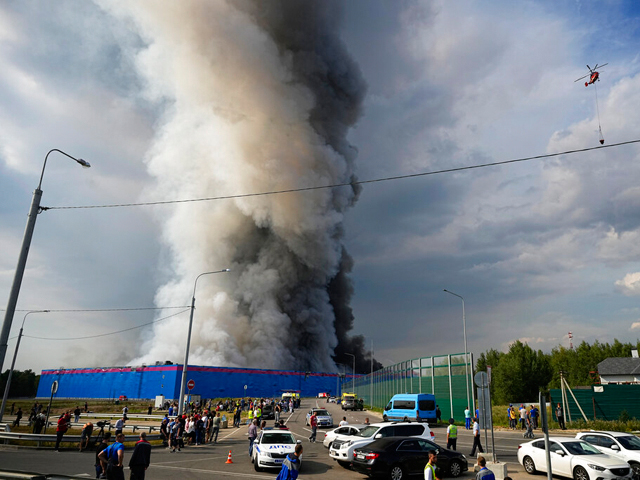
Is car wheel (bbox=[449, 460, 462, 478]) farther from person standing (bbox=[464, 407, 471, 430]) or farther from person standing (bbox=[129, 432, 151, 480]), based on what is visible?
person standing (bbox=[464, 407, 471, 430])

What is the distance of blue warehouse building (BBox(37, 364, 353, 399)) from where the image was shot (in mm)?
74312

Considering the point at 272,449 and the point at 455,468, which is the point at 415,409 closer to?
the point at 455,468

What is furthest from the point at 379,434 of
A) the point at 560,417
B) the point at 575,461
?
the point at 560,417

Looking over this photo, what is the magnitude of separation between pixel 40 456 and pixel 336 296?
95163mm

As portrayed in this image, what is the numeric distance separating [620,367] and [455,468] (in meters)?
64.3

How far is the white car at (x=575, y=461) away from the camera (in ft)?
39.9

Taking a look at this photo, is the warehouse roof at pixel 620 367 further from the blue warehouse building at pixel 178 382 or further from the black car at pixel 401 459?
the black car at pixel 401 459

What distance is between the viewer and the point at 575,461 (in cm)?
1290

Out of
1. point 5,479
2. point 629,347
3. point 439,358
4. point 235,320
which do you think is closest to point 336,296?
point 235,320

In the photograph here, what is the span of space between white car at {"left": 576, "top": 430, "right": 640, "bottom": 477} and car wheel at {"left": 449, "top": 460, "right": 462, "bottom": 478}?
4.73 meters

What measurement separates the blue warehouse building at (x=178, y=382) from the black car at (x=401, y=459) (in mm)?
62859

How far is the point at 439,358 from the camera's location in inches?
1430

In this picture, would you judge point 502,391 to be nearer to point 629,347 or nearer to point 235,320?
point 629,347

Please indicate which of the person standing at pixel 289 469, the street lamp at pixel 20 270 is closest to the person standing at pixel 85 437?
the street lamp at pixel 20 270
